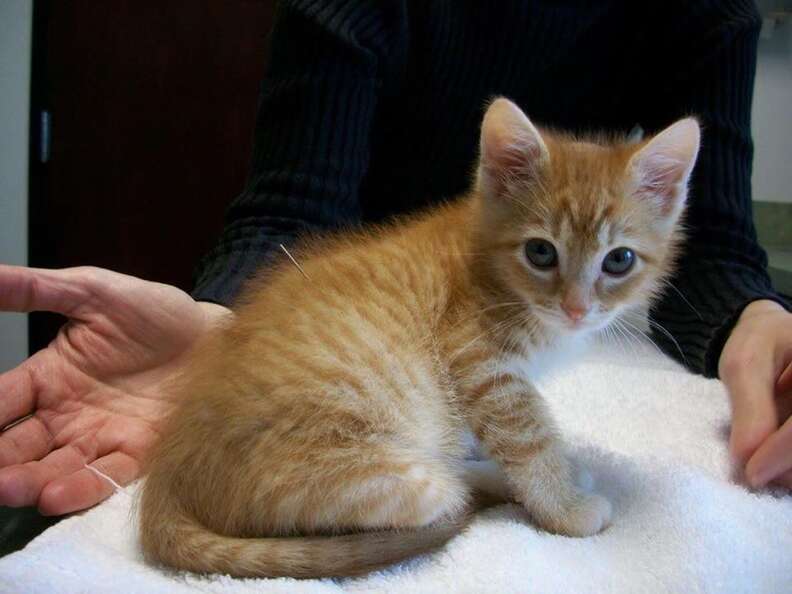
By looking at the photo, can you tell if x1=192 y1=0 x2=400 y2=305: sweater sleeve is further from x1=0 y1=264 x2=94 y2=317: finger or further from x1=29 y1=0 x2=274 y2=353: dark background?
x1=29 y1=0 x2=274 y2=353: dark background

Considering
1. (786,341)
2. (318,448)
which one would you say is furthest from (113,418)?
(786,341)

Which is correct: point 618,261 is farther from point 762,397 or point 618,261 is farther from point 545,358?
point 762,397

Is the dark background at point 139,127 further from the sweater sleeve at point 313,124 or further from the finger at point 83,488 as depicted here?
the finger at point 83,488

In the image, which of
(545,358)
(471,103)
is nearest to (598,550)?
(545,358)

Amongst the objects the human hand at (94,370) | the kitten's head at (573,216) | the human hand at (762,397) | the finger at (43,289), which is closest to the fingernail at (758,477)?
the human hand at (762,397)

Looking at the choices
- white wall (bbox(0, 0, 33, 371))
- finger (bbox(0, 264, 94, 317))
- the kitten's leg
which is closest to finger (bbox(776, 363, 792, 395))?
the kitten's leg

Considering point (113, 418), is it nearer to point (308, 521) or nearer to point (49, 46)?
point (308, 521)
